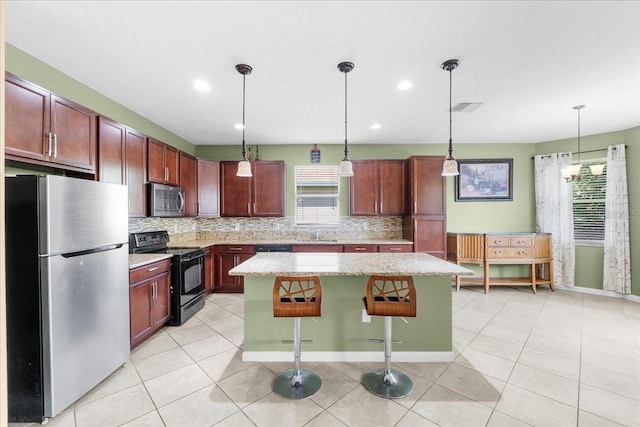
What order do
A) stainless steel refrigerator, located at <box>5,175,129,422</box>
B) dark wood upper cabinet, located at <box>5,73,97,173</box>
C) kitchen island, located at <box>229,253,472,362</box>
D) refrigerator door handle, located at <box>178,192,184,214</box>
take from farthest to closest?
refrigerator door handle, located at <box>178,192,184,214</box> < kitchen island, located at <box>229,253,472,362</box> < dark wood upper cabinet, located at <box>5,73,97,173</box> < stainless steel refrigerator, located at <box>5,175,129,422</box>

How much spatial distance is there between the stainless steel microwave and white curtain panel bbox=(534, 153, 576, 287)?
6.05 metres

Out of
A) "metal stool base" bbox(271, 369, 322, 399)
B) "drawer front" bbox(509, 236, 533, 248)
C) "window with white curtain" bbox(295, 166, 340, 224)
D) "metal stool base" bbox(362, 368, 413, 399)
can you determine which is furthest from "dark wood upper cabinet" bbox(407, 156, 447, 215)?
"metal stool base" bbox(271, 369, 322, 399)

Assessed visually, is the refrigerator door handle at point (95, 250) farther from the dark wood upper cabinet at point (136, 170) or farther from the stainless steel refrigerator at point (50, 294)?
the dark wood upper cabinet at point (136, 170)

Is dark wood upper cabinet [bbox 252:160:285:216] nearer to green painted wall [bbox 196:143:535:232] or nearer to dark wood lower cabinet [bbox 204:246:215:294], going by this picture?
green painted wall [bbox 196:143:535:232]

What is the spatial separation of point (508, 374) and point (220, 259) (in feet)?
13.0

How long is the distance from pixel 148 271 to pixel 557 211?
6228 mm

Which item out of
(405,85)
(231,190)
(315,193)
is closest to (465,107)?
(405,85)

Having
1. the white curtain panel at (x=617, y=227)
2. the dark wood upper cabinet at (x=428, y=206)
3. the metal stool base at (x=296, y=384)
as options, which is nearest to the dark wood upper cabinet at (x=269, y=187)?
the dark wood upper cabinet at (x=428, y=206)

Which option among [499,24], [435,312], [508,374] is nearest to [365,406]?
[435,312]

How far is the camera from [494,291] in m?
4.53

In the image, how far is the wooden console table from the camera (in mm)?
4383

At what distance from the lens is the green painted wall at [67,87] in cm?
210

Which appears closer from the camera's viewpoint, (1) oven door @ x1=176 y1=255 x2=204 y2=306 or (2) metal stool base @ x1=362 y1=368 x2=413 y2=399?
(2) metal stool base @ x1=362 y1=368 x2=413 y2=399

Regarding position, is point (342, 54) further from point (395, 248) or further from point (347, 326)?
point (395, 248)
